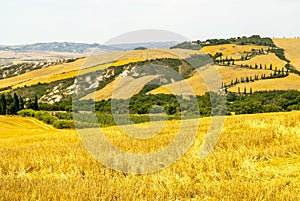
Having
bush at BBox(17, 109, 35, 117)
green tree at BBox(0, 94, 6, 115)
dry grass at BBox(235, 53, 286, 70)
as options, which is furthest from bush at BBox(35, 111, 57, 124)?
dry grass at BBox(235, 53, 286, 70)

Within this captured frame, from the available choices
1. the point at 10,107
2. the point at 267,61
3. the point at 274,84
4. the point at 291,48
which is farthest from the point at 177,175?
the point at 291,48

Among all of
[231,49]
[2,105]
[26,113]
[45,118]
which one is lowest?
[45,118]

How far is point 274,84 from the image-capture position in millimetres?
102250

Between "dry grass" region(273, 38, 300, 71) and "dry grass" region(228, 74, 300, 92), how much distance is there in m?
26.2

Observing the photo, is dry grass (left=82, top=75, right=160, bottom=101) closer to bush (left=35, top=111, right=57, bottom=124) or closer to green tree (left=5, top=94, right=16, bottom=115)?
bush (left=35, top=111, right=57, bottom=124)

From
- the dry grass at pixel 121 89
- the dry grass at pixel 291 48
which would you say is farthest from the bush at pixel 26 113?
the dry grass at pixel 291 48

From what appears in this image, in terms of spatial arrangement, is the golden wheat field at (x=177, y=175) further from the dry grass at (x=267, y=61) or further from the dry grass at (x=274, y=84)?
the dry grass at (x=267, y=61)

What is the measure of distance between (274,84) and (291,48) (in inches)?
2727

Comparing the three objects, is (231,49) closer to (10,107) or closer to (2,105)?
(10,107)

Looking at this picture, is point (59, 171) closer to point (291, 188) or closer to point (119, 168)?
point (119, 168)

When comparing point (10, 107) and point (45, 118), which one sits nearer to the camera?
point (45, 118)

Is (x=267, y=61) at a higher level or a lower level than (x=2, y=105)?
higher

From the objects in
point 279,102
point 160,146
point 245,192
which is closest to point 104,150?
point 160,146

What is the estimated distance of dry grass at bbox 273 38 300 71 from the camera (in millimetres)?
143325
